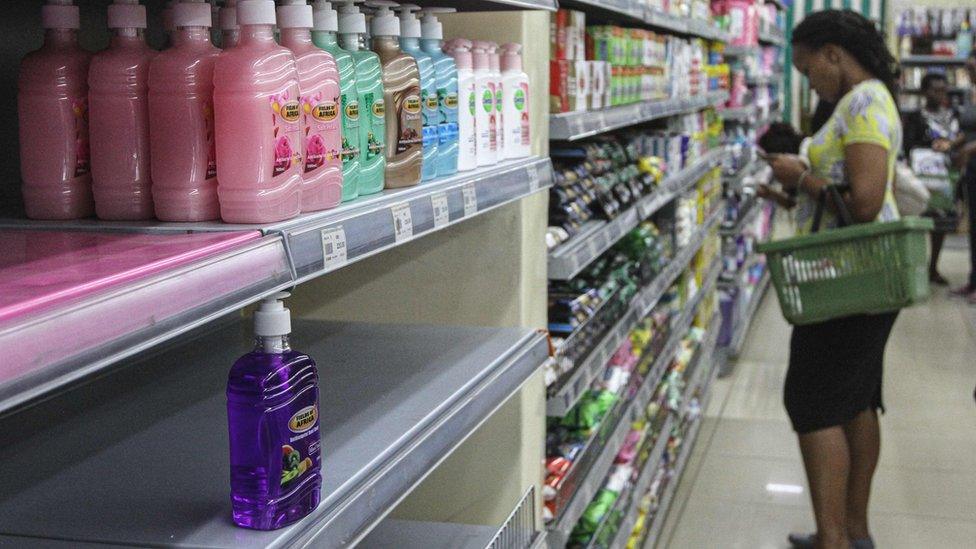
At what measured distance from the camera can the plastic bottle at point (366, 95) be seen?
59.5 inches

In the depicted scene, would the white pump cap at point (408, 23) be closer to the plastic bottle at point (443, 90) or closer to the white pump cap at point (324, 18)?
the plastic bottle at point (443, 90)

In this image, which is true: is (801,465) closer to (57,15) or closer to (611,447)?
(611,447)

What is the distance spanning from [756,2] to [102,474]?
21.4 ft

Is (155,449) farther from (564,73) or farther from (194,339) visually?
(564,73)

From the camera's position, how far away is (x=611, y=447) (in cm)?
319

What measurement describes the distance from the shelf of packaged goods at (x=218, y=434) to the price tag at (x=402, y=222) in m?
0.27

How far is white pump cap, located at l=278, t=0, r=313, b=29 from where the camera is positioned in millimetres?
1324

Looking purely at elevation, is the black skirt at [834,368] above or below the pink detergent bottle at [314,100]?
below

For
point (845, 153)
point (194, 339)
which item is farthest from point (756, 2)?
point (194, 339)

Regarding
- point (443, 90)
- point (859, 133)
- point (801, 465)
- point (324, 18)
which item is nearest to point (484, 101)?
point (443, 90)

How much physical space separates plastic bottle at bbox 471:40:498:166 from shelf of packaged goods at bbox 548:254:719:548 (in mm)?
975

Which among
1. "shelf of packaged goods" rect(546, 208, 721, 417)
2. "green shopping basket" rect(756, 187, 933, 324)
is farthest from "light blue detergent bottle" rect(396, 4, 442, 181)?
"green shopping basket" rect(756, 187, 933, 324)

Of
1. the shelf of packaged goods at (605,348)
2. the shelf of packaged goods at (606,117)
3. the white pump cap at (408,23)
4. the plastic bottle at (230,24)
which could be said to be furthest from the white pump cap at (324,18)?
the shelf of packaged goods at (605,348)

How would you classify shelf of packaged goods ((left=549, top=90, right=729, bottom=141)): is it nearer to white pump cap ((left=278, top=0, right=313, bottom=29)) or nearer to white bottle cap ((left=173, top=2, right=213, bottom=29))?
white pump cap ((left=278, top=0, right=313, bottom=29))
